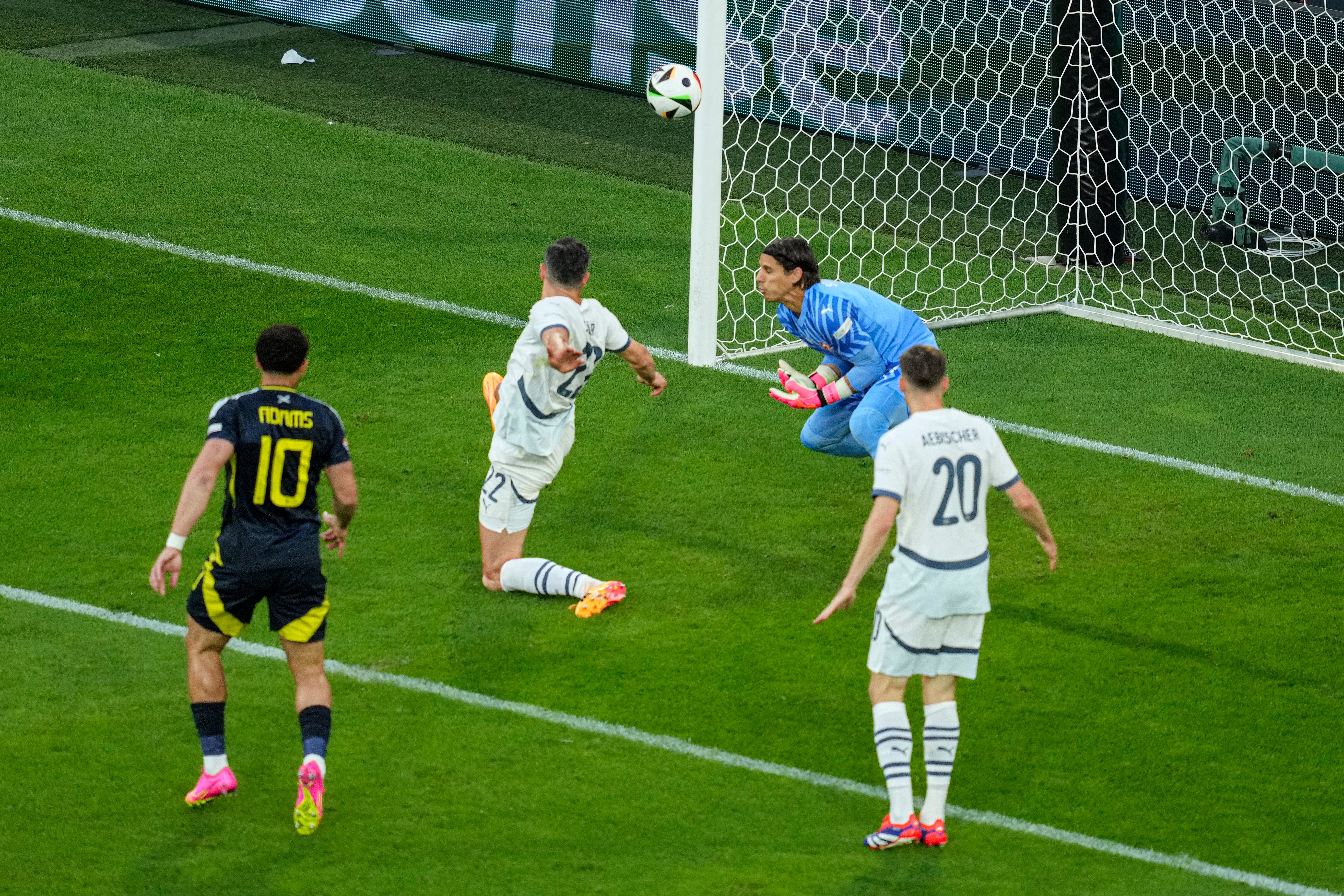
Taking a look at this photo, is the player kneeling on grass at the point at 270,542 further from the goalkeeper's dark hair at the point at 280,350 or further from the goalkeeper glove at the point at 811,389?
the goalkeeper glove at the point at 811,389

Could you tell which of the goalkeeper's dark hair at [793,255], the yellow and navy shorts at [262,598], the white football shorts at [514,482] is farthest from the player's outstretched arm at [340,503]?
Result: the goalkeeper's dark hair at [793,255]

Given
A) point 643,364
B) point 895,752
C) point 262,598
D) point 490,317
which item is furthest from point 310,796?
point 490,317

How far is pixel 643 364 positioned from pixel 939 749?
254 cm

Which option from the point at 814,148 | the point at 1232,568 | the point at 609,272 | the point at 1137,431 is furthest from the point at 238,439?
Answer: the point at 814,148

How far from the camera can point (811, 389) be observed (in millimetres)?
7574

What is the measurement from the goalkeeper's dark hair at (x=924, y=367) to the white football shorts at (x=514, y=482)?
2331 millimetres

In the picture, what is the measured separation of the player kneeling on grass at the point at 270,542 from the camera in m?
5.64

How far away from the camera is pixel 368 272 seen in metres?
11.9

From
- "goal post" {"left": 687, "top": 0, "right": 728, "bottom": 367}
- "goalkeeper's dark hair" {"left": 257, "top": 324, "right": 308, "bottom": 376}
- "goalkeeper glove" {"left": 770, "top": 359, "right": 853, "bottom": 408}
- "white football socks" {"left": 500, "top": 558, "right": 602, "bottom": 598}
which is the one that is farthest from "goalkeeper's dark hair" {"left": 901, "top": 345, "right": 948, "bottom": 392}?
"goal post" {"left": 687, "top": 0, "right": 728, "bottom": 367}

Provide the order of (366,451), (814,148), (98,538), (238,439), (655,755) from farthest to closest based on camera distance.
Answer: (814,148) < (366,451) < (98,538) < (655,755) < (238,439)

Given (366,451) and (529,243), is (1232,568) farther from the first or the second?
(529,243)

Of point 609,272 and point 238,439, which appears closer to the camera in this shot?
point 238,439

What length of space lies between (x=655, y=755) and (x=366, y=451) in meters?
3.44

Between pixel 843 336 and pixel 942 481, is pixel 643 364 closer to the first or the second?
pixel 843 336
